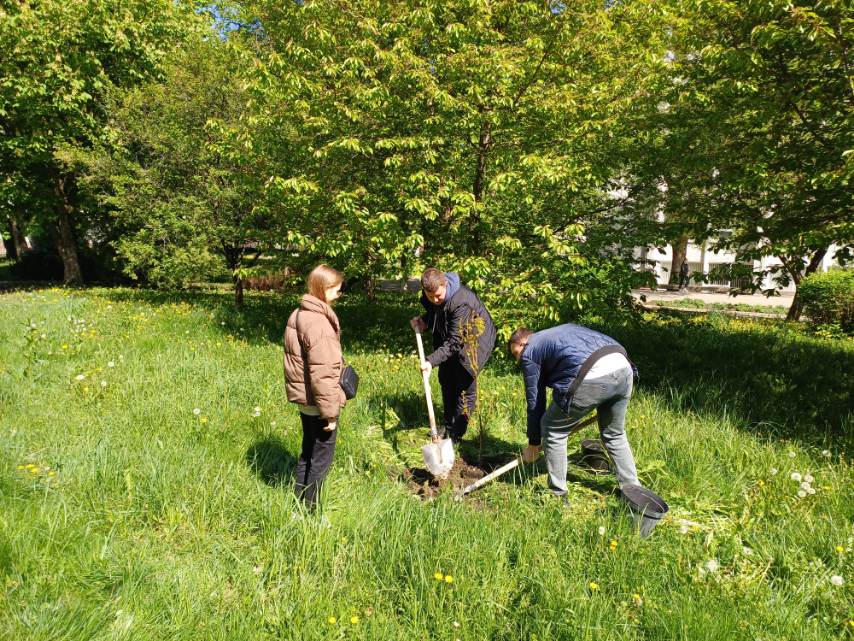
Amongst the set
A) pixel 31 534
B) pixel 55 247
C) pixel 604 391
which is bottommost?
pixel 31 534

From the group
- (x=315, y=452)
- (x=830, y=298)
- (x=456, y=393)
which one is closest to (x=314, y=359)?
(x=315, y=452)

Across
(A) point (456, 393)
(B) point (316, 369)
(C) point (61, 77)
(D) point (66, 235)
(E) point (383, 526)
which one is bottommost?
(E) point (383, 526)

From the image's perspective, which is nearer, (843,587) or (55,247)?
(843,587)

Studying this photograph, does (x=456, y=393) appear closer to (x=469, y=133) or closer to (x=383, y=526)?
(x=383, y=526)

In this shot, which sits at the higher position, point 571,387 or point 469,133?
point 469,133

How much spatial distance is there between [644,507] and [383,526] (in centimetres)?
164

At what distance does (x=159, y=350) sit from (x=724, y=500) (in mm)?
6590

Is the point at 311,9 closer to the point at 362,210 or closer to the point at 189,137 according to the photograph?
the point at 362,210

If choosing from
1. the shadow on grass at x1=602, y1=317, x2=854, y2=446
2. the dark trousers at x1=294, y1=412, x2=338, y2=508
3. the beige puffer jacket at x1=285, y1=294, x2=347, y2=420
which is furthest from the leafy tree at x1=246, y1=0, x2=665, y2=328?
the dark trousers at x1=294, y1=412, x2=338, y2=508

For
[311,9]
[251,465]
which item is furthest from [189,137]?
[251,465]

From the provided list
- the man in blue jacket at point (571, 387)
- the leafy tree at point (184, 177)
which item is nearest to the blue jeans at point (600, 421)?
the man in blue jacket at point (571, 387)

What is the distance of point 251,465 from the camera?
375 centimetres

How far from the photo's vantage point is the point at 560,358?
3.40m

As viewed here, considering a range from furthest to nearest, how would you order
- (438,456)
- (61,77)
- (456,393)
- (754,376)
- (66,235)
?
(66,235) < (61,77) < (754,376) < (456,393) < (438,456)
